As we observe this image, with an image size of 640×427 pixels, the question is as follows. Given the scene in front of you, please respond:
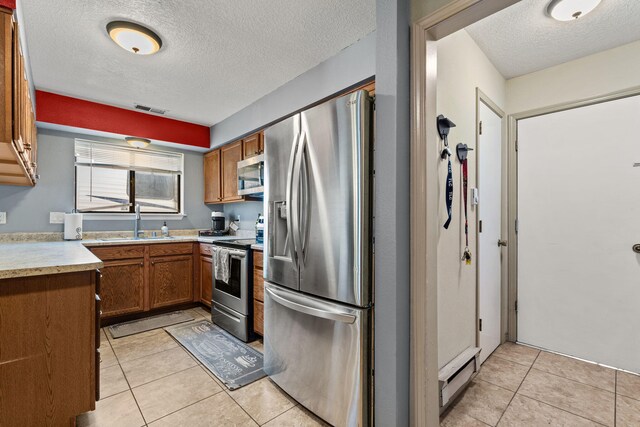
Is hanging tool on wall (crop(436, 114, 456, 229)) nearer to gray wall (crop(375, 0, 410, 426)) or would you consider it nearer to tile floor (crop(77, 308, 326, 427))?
gray wall (crop(375, 0, 410, 426))

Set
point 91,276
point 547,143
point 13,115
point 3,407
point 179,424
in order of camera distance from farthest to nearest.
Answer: point 547,143 < point 179,424 < point 91,276 < point 13,115 < point 3,407

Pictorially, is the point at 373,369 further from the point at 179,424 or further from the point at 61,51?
the point at 61,51

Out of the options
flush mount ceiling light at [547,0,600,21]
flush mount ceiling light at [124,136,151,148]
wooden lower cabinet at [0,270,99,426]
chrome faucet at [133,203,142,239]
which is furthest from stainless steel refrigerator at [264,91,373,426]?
chrome faucet at [133,203,142,239]

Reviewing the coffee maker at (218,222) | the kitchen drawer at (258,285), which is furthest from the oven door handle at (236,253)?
the coffee maker at (218,222)

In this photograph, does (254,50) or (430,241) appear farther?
(254,50)

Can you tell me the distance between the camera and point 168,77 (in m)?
2.75

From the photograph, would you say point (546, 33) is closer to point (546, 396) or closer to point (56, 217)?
point (546, 396)

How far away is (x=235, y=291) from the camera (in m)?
2.91

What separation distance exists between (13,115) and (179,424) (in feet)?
6.09

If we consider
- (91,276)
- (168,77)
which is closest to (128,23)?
(168,77)

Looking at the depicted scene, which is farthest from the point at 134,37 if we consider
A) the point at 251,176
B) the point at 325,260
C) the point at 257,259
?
the point at 325,260

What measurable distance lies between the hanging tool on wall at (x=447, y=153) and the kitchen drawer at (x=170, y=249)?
3.11m

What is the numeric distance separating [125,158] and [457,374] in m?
4.36

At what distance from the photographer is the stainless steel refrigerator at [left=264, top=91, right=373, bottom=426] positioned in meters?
1.55
